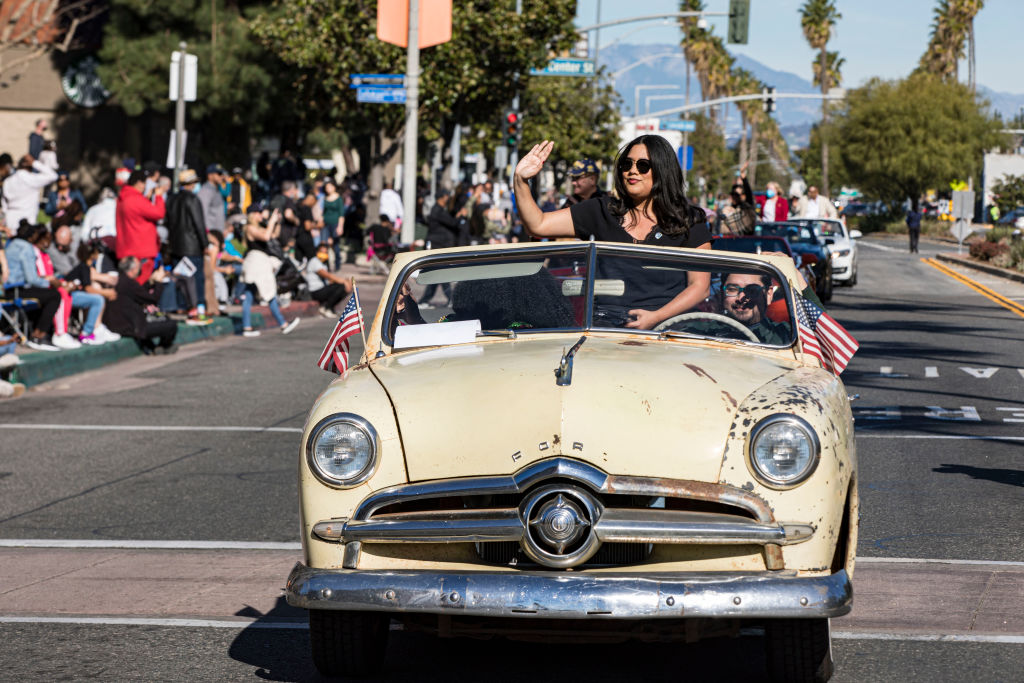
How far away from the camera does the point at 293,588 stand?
477 centimetres

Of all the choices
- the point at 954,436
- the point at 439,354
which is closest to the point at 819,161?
the point at 954,436

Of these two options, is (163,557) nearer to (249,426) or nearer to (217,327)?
(249,426)

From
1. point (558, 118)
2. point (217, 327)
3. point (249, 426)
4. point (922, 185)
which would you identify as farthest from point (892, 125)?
point (249, 426)

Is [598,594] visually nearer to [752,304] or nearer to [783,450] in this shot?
[783,450]

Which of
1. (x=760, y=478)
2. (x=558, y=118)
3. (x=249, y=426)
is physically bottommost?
(x=249, y=426)

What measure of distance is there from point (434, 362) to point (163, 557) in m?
2.74

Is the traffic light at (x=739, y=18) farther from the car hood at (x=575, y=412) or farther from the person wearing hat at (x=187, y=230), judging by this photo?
the car hood at (x=575, y=412)

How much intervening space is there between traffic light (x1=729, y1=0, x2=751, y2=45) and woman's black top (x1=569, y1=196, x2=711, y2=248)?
103 feet

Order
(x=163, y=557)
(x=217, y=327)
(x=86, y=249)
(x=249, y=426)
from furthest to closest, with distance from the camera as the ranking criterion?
(x=217, y=327), (x=86, y=249), (x=249, y=426), (x=163, y=557)

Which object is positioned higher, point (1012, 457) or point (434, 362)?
point (434, 362)

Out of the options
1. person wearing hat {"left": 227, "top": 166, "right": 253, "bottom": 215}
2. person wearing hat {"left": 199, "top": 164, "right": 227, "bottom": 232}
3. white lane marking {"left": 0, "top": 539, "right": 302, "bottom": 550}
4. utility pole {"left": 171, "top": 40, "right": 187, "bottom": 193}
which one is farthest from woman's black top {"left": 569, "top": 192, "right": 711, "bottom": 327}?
person wearing hat {"left": 227, "top": 166, "right": 253, "bottom": 215}

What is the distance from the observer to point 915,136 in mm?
86688

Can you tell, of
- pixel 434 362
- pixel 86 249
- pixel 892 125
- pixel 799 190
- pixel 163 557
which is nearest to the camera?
pixel 434 362

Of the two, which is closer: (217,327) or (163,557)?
(163,557)
